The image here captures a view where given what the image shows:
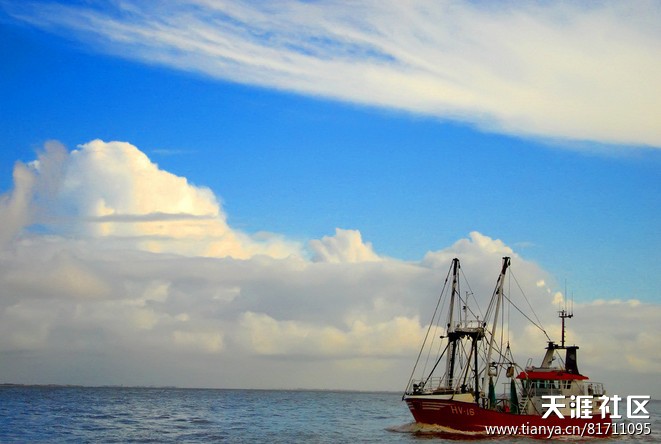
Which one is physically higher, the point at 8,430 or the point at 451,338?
the point at 451,338

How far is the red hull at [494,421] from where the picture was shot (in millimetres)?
65375

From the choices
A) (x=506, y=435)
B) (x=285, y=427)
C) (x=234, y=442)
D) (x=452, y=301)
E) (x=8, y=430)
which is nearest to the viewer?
(x=506, y=435)

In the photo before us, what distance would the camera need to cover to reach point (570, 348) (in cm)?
7369

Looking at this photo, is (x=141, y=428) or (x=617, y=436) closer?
(x=617, y=436)

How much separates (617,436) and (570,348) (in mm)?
10204

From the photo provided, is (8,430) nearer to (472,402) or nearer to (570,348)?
(472,402)

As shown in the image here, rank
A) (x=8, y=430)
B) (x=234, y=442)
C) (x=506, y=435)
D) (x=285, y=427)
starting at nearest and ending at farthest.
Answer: (x=506, y=435) < (x=234, y=442) < (x=8, y=430) < (x=285, y=427)

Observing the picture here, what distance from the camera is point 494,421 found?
214ft

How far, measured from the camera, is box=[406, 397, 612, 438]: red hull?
6538cm

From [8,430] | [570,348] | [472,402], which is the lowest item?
[8,430]

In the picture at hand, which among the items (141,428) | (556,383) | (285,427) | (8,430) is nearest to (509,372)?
(556,383)

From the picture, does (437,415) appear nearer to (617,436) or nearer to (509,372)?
(509,372)

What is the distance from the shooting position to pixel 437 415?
67.9m

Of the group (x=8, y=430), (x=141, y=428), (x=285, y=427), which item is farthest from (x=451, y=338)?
(x=8, y=430)
